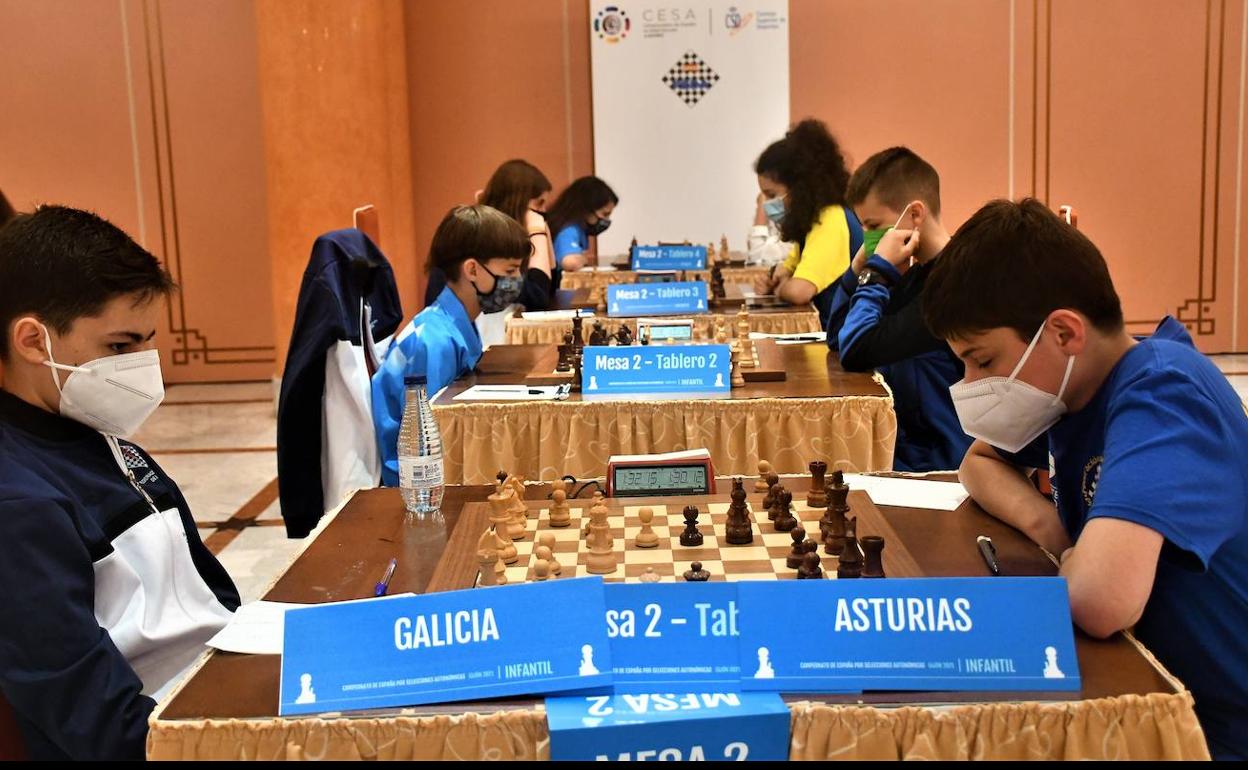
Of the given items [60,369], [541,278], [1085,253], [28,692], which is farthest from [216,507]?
[1085,253]

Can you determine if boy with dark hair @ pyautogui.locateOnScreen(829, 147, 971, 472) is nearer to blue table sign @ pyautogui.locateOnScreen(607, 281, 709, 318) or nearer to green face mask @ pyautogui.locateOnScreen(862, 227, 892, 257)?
green face mask @ pyautogui.locateOnScreen(862, 227, 892, 257)

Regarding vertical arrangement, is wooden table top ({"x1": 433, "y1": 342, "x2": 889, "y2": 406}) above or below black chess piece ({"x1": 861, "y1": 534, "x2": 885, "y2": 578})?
below

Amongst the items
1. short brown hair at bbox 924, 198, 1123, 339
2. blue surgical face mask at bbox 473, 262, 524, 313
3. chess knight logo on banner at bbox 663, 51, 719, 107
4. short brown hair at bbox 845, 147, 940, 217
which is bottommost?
blue surgical face mask at bbox 473, 262, 524, 313

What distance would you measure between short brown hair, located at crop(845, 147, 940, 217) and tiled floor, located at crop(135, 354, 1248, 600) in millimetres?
2073

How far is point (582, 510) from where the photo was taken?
213cm

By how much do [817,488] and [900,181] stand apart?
1726 mm

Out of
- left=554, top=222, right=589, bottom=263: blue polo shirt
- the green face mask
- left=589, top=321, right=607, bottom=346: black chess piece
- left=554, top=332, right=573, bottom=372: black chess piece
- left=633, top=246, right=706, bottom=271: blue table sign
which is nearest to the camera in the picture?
the green face mask

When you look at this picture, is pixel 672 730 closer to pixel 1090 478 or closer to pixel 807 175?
pixel 1090 478

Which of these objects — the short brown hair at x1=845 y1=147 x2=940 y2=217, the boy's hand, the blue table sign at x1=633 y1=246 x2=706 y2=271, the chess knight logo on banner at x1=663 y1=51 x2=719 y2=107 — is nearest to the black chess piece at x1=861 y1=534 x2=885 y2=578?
the boy's hand

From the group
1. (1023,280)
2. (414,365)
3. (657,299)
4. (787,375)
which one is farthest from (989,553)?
(657,299)

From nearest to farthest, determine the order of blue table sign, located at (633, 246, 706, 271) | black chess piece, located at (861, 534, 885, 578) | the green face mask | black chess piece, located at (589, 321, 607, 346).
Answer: black chess piece, located at (861, 534, 885, 578) < the green face mask < black chess piece, located at (589, 321, 607, 346) < blue table sign, located at (633, 246, 706, 271)

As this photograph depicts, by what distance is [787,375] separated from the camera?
144 inches

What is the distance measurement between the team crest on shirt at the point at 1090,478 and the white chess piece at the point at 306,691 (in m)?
1.09

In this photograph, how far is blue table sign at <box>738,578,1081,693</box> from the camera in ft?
4.63
